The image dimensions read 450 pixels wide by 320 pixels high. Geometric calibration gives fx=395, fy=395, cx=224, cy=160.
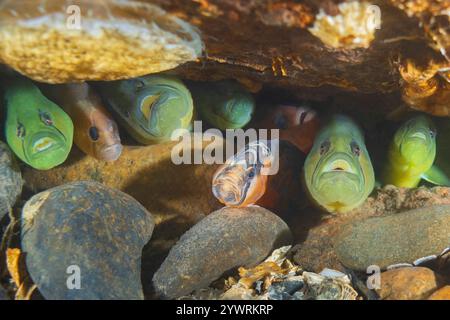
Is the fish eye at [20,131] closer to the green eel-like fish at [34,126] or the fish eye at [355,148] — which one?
the green eel-like fish at [34,126]

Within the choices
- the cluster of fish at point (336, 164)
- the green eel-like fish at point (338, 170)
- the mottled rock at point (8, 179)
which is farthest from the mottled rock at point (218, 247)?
the mottled rock at point (8, 179)

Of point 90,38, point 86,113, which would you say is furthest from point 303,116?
point 90,38

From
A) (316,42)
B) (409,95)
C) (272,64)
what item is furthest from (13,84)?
(409,95)

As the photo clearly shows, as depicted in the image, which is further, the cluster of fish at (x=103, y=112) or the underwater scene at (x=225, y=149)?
the cluster of fish at (x=103, y=112)

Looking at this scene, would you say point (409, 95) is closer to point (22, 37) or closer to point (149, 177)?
point (149, 177)

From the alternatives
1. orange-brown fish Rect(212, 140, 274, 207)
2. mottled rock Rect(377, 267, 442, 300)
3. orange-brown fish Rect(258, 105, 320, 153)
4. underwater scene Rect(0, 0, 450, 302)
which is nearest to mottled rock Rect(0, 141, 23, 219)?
underwater scene Rect(0, 0, 450, 302)
